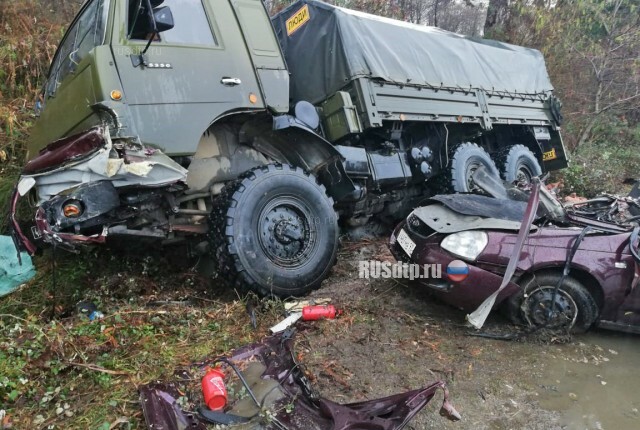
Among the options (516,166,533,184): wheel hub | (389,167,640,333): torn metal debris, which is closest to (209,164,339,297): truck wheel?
(389,167,640,333): torn metal debris

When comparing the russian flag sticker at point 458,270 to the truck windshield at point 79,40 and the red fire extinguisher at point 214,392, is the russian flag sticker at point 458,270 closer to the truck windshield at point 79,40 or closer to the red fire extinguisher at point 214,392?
the red fire extinguisher at point 214,392

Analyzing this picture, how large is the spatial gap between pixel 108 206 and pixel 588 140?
12688 mm

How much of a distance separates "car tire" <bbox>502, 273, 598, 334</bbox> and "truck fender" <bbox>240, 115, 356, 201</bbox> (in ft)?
6.15

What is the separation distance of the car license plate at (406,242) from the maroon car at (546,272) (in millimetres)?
177

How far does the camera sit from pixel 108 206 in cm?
284

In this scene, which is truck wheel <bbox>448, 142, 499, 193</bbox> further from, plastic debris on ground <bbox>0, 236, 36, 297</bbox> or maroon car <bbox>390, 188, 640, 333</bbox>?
plastic debris on ground <bbox>0, 236, 36, 297</bbox>

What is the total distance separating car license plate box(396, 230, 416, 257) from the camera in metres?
3.49

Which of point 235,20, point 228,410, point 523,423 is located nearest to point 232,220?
point 228,410

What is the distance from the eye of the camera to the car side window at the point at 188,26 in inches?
136

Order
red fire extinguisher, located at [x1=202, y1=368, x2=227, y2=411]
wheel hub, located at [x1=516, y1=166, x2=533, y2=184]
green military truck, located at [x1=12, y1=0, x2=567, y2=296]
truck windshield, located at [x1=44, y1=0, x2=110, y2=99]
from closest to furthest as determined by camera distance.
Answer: red fire extinguisher, located at [x1=202, y1=368, x2=227, y2=411], green military truck, located at [x1=12, y1=0, x2=567, y2=296], truck windshield, located at [x1=44, y1=0, x2=110, y2=99], wheel hub, located at [x1=516, y1=166, x2=533, y2=184]

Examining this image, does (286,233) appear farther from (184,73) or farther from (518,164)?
(518,164)

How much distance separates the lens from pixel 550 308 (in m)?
3.13

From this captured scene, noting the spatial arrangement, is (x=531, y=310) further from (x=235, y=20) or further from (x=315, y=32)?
(x=315, y=32)

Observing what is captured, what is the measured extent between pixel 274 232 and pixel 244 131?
105 centimetres
